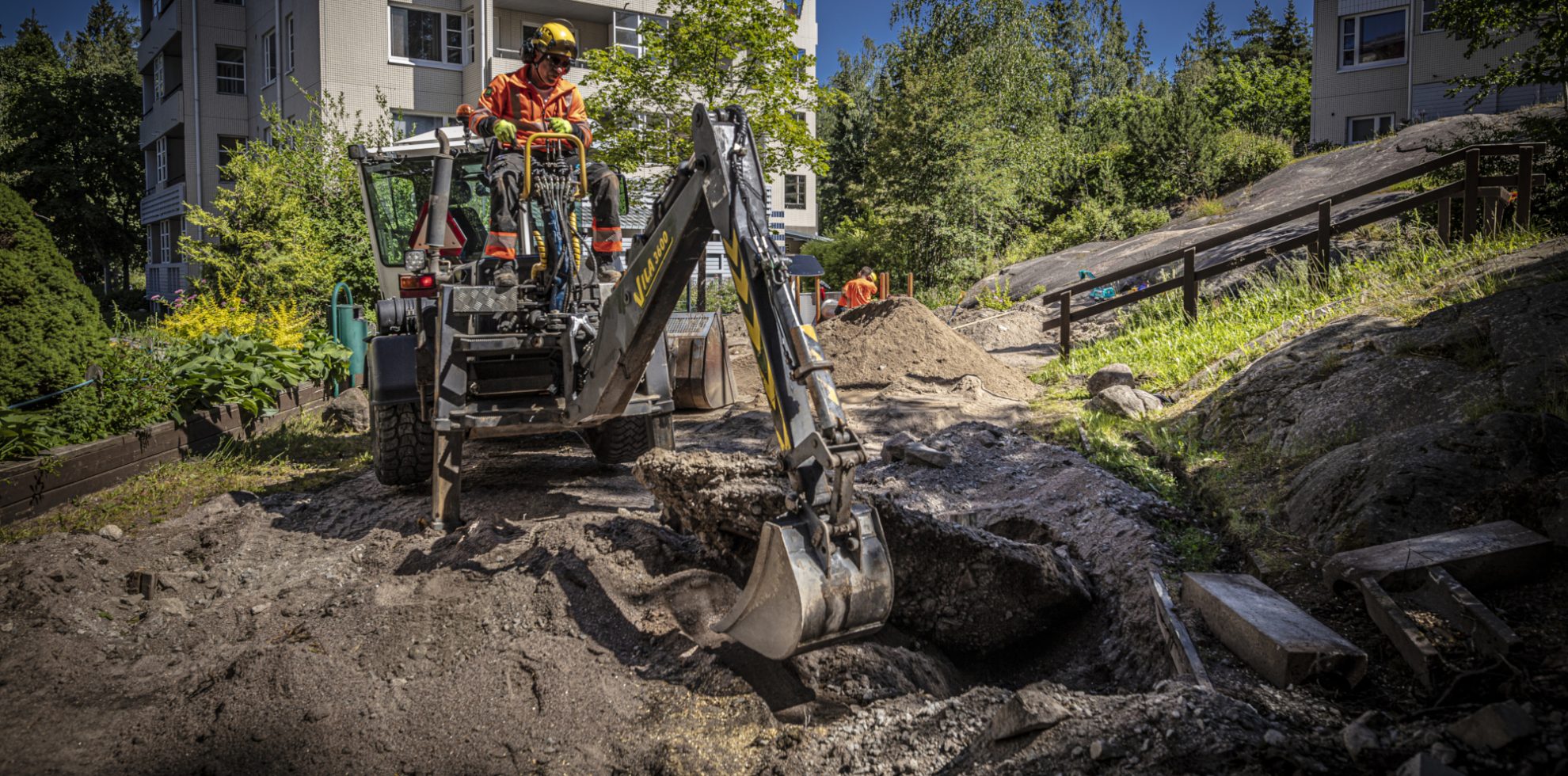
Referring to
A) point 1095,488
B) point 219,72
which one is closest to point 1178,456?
point 1095,488

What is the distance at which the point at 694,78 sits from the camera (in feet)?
52.5

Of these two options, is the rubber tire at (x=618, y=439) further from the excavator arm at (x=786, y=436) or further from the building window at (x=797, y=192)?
the building window at (x=797, y=192)

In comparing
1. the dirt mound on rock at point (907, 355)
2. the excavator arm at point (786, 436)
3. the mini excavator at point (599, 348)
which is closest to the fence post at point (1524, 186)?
the dirt mound on rock at point (907, 355)

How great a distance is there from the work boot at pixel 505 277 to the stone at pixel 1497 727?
16.7ft

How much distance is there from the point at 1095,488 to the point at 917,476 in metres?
1.35

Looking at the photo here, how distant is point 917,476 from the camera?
6.74 meters

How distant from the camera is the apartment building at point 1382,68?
24656 mm

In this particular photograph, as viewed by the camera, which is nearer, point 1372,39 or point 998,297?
point 998,297

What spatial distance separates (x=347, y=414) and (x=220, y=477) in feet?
8.66

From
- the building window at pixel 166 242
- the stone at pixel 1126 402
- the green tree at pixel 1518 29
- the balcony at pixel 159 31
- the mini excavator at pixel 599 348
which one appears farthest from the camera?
the building window at pixel 166 242

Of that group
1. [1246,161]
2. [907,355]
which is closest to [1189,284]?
[907,355]

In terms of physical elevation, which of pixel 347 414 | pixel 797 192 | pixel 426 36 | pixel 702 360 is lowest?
pixel 347 414

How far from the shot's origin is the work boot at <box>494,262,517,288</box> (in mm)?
5781

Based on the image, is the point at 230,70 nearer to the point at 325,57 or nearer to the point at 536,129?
the point at 325,57
